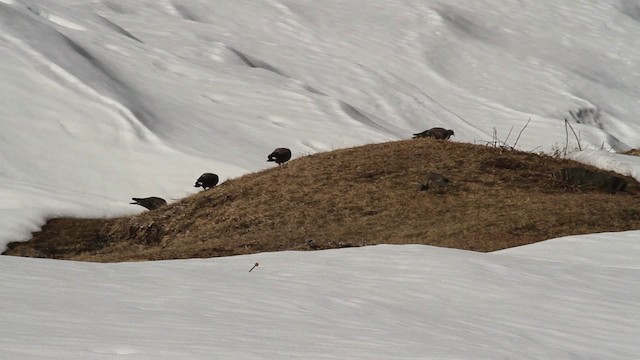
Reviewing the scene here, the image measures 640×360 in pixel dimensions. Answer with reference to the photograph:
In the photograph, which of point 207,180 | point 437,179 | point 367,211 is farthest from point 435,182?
point 207,180

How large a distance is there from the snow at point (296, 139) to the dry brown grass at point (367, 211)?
2.77m

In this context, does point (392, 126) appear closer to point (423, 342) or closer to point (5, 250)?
point (5, 250)

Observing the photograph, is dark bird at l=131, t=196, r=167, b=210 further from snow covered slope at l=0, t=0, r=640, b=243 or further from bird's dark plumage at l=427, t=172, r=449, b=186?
bird's dark plumage at l=427, t=172, r=449, b=186

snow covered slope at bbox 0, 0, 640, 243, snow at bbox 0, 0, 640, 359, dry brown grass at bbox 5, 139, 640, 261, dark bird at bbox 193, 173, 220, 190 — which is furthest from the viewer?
snow covered slope at bbox 0, 0, 640, 243

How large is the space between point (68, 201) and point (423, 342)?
2326cm

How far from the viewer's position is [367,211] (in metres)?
22.2

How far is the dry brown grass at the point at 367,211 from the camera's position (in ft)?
65.5

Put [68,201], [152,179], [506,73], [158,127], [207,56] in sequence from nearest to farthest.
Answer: [68,201]
[152,179]
[158,127]
[207,56]
[506,73]

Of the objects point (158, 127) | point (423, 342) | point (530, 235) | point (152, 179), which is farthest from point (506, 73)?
point (423, 342)

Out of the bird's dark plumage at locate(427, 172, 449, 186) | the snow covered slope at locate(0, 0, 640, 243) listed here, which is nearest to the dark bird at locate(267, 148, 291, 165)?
the snow covered slope at locate(0, 0, 640, 243)

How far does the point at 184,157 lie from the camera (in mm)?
40188

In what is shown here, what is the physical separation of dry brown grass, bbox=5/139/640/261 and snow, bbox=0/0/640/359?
9.08 feet

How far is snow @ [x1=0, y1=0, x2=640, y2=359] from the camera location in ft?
24.9

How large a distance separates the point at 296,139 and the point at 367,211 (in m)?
26.6
